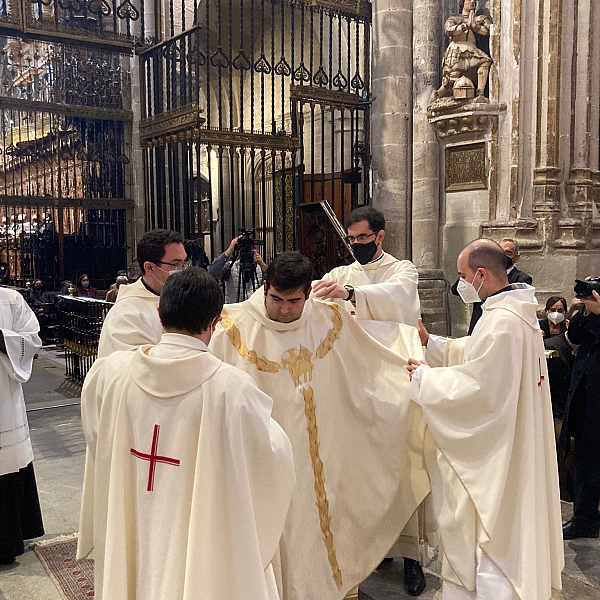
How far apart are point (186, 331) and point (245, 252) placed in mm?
4410

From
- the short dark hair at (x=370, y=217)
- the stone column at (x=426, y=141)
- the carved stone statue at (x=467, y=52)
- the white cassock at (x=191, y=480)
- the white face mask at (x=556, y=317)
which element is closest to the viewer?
the white cassock at (x=191, y=480)

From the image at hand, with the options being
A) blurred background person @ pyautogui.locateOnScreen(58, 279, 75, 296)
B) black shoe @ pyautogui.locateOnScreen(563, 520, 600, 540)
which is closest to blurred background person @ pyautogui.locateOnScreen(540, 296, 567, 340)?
black shoe @ pyautogui.locateOnScreen(563, 520, 600, 540)

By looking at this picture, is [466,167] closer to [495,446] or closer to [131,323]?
[495,446]

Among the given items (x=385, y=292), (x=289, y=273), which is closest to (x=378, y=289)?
(x=385, y=292)

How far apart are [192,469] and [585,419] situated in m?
2.94

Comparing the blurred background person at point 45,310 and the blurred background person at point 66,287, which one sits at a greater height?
the blurred background person at point 66,287

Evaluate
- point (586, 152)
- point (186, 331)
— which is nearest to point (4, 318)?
point (186, 331)

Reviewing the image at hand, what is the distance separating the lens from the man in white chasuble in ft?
→ 9.84

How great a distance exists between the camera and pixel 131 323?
310 cm

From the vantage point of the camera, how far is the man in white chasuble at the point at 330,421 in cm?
300

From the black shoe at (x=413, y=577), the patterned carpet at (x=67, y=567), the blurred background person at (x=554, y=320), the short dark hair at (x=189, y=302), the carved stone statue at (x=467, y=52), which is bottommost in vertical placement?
the patterned carpet at (x=67, y=567)

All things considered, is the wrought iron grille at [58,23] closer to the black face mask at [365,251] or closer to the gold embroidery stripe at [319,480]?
the black face mask at [365,251]

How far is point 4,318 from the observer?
4.04 meters

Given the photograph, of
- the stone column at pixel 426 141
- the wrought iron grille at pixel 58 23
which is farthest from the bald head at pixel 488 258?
the wrought iron grille at pixel 58 23
